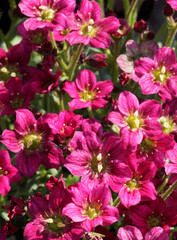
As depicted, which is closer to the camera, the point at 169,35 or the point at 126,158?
the point at 126,158

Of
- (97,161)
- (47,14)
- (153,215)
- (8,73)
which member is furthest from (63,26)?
(153,215)

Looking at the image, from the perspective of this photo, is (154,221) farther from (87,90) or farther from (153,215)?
Answer: (87,90)

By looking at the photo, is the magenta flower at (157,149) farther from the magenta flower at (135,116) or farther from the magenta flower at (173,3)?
the magenta flower at (173,3)

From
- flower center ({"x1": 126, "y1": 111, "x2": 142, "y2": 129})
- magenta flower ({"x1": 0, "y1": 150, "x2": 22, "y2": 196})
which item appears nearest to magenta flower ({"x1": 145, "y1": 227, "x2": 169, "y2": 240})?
flower center ({"x1": 126, "y1": 111, "x2": 142, "y2": 129})

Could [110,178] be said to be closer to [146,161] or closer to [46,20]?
[146,161]

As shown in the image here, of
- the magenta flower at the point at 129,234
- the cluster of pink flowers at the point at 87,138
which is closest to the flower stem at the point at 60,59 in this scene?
the cluster of pink flowers at the point at 87,138

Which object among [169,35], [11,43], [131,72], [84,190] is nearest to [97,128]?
[84,190]
